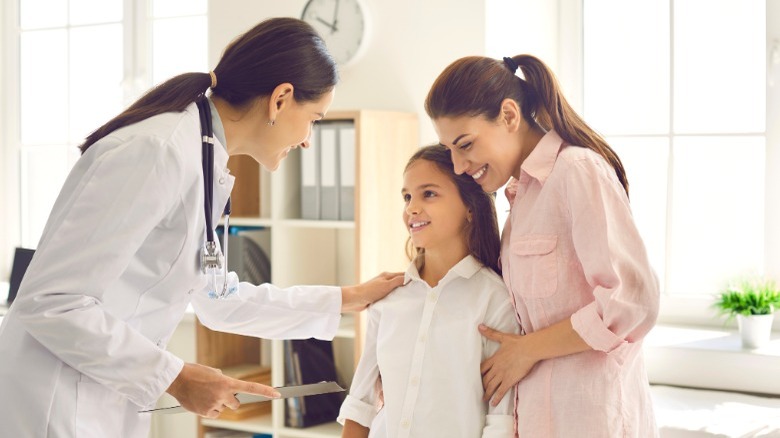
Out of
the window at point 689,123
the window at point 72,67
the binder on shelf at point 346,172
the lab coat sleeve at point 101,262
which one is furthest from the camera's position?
the window at point 72,67

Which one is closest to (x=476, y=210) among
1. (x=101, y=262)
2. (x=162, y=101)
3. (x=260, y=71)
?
(x=260, y=71)

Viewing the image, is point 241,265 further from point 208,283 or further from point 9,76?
point 9,76

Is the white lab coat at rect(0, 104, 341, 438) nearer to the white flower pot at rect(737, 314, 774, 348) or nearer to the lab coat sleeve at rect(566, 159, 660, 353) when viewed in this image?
the lab coat sleeve at rect(566, 159, 660, 353)

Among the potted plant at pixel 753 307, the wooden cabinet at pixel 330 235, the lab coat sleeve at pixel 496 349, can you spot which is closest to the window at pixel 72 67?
the wooden cabinet at pixel 330 235

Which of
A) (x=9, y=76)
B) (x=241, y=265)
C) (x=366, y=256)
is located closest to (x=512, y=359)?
(x=366, y=256)

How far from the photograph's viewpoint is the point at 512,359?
163 cm

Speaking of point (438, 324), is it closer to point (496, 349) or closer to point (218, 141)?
point (496, 349)

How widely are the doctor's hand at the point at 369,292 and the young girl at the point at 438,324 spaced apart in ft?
0.07

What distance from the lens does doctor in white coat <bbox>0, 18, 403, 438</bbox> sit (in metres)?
1.30

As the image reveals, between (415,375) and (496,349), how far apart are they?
163 mm

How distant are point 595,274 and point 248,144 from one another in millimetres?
628

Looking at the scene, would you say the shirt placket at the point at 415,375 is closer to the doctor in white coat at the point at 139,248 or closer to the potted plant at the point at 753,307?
the doctor in white coat at the point at 139,248

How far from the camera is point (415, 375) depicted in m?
1.77

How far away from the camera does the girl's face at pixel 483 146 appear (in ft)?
5.42
